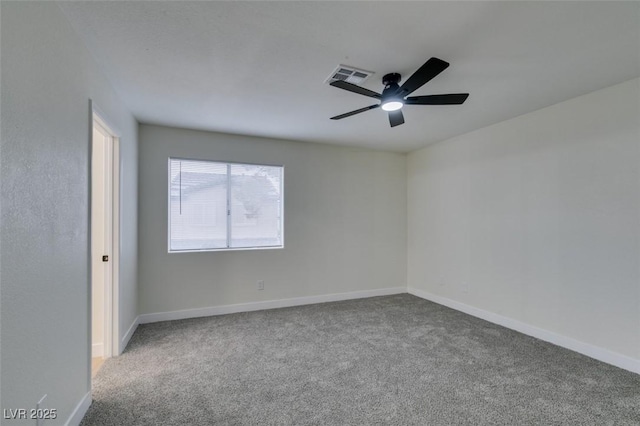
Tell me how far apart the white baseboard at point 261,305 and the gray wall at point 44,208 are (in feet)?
5.72

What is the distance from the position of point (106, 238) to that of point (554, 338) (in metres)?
4.55

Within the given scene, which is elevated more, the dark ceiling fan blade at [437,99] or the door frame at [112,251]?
the dark ceiling fan blade at [437,99]

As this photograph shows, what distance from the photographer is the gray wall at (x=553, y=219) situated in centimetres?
255

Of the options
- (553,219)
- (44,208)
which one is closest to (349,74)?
(44,208)

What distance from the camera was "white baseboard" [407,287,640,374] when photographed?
2.51 meters

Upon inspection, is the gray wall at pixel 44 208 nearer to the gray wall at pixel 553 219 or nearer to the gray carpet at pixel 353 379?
the gray carpet at pixel 353 379

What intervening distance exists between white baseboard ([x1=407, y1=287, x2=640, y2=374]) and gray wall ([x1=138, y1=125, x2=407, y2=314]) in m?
1.26

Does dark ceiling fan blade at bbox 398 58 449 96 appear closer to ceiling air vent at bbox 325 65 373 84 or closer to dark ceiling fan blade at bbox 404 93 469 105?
dark ceiling fan blade at bbox 404 93 469 105

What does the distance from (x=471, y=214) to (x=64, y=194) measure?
13.8 feet

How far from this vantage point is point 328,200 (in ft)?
15.1

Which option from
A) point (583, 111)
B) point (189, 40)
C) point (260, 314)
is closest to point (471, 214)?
point (583, 111)

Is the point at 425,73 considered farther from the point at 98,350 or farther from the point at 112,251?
the point at 98,350

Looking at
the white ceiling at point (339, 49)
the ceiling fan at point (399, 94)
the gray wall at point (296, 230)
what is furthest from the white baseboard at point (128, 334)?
the ceiling fan at point (399, 94)

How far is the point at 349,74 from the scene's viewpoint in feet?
7.63
